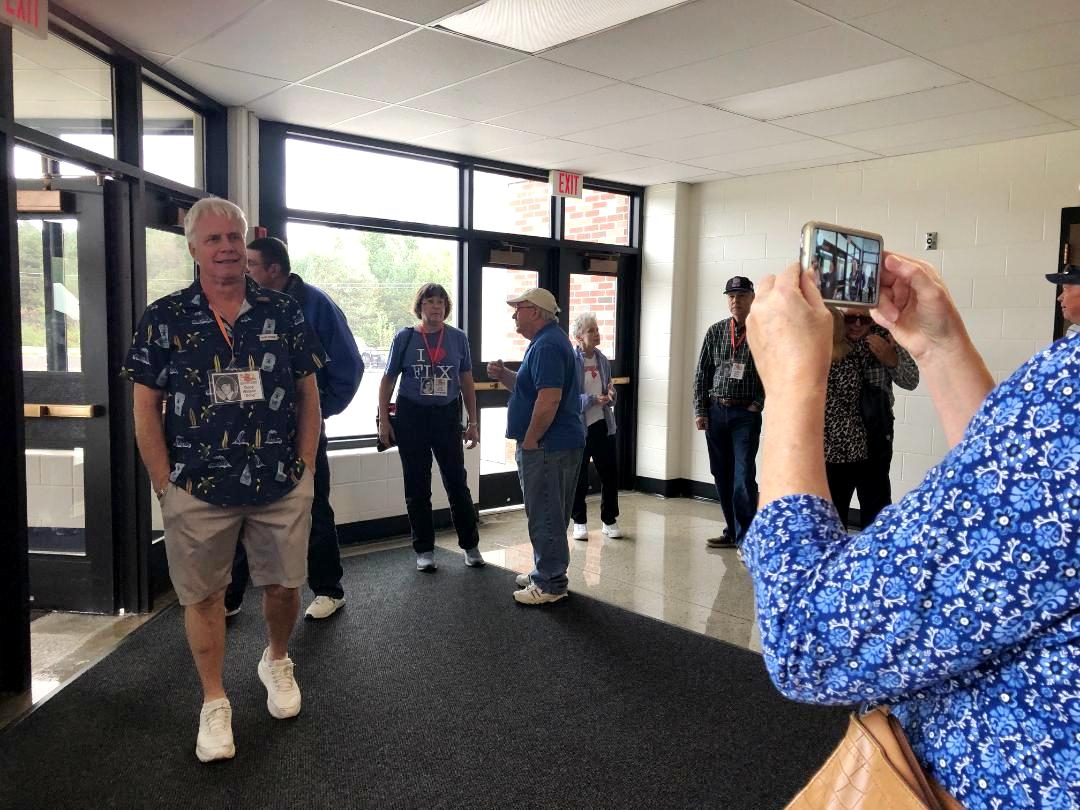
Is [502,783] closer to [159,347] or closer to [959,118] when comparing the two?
[159,347]

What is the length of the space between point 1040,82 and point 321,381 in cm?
361

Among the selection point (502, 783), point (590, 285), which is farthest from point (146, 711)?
point (590, 285)

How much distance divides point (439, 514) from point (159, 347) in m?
3.20

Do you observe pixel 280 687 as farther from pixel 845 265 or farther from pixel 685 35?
pixel 685 35

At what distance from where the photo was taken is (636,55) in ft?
11.6

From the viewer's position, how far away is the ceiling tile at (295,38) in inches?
122

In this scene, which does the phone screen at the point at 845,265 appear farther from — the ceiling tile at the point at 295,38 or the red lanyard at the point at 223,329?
the ceiling tile at the point at 295,38

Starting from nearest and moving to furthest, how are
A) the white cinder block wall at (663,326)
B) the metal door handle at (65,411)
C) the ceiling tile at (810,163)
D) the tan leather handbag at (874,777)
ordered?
the tan leather handbag at (874,777) → the metal door handle at (65,411) → the ceiling tile at (810,163) → the white cinder block wall at (663,326)

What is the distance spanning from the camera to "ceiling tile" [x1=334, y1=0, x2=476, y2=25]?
9.75 feet

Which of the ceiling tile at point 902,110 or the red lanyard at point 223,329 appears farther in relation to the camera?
the ceiling tile at point 902,110

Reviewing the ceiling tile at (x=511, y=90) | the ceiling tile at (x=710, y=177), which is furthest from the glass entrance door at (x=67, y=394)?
the ceiling tile at (x=710, y=177)

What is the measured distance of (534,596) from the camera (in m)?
3.87

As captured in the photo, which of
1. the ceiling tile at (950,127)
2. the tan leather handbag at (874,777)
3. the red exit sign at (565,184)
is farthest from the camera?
the red exit sign at (565,184)

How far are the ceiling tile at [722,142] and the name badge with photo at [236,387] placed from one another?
342 cm
